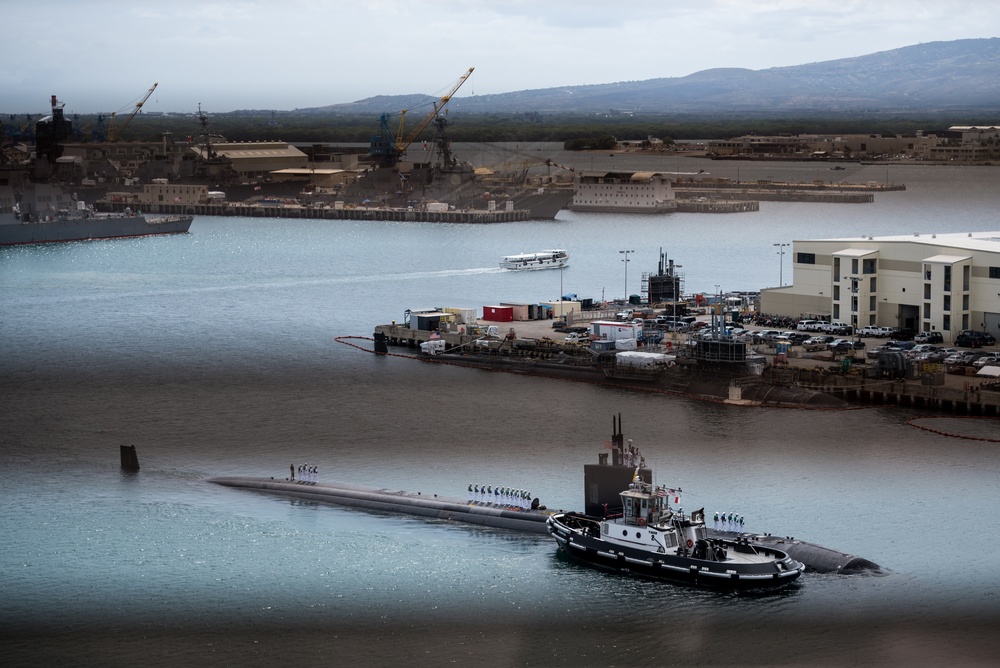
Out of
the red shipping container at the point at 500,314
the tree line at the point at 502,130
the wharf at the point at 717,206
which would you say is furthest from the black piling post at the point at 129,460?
the tree line at the point at 502,130

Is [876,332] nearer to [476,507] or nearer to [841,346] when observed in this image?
[841,346]

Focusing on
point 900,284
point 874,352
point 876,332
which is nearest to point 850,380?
point 874,352

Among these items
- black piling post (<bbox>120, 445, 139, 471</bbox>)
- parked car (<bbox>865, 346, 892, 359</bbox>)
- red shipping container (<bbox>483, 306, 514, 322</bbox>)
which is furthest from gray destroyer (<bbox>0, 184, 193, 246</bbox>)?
black piling post (<bbox>120, 445, 139, 471</bbox>)

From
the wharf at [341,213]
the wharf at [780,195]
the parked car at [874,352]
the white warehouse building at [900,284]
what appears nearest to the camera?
the parked car at [874,352]

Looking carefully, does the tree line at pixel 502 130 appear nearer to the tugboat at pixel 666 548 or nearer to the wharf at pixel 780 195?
the wharf at pixel 780 195

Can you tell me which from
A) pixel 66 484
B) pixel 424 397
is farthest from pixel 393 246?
pixel 66 484

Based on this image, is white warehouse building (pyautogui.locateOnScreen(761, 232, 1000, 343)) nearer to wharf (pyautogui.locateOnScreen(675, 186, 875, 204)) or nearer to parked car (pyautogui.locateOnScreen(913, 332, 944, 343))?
parked car (pyautogui.locateOnScreen(913, 332, 944, 343))
